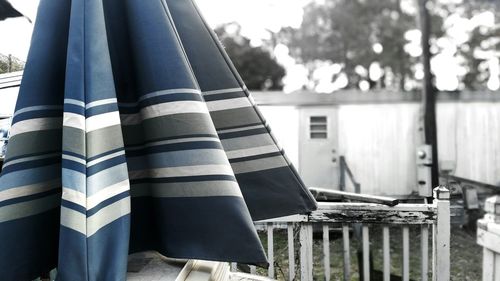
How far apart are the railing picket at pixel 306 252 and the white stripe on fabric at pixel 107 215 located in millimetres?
1273

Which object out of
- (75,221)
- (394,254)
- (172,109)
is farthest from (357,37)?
(75,221)

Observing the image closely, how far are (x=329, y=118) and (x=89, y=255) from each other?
21.4ft

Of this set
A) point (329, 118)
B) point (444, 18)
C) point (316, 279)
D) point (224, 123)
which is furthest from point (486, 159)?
point (224, 123)

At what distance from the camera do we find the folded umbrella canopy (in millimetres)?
767

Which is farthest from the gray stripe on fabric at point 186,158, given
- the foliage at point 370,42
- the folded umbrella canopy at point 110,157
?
the foliage at point 370,42

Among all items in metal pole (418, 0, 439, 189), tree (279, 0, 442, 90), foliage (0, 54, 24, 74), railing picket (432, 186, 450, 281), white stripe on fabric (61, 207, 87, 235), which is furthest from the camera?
tree (279, 0, 442, 90)

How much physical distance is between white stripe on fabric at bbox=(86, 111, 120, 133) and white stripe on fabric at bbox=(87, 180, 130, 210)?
0.12m

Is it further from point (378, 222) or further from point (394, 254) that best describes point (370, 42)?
point (378, 222)

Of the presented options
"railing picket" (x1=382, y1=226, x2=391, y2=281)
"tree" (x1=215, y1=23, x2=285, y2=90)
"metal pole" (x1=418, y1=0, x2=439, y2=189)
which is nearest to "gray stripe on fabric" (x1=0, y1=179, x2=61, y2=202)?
"railing picket" (x1=382, y1=226, x2=391, y2=281)

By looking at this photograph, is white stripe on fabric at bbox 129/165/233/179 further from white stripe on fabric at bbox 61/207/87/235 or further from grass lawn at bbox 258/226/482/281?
grass lawn at bbox 258/226/482/281

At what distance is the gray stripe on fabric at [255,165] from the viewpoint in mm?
1101

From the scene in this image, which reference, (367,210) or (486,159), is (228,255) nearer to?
(367,210)

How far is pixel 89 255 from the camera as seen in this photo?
0.75 meters

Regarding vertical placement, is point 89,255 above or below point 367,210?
above
